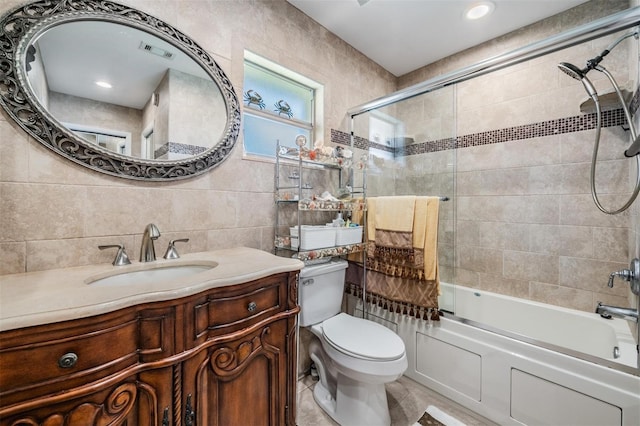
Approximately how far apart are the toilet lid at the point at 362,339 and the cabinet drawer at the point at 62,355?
40.4 inches

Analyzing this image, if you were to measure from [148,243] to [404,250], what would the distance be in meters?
1.49

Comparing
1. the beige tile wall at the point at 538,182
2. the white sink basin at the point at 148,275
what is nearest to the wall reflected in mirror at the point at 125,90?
the white sink basin at the point at 148,275

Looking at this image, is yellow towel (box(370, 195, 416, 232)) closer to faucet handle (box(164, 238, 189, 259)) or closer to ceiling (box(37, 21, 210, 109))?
faucet handle (box(164, 238, 189, 259))

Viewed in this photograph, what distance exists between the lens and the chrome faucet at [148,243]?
1153 millimetres

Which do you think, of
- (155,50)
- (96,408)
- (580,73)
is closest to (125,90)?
(155,50)

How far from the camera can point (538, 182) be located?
1986 mm

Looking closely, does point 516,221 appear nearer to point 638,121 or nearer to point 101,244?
point 638,121

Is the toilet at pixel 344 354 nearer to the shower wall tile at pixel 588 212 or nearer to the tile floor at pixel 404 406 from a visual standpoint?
the tile floor at pixel 404 406

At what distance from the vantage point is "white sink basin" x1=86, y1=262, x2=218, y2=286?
1024mm

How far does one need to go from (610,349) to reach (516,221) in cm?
92

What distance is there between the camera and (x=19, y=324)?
574 mm

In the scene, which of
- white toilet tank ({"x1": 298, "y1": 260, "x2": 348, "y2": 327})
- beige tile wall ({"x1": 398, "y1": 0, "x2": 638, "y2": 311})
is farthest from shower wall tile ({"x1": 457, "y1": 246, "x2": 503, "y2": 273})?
white toilet tank ({"x1": 298, "y1": 260, "x2": 348, "y2": 327})

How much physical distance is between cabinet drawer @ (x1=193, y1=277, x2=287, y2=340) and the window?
0.98 meters

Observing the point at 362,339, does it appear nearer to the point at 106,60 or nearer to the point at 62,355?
the point at 62,355
